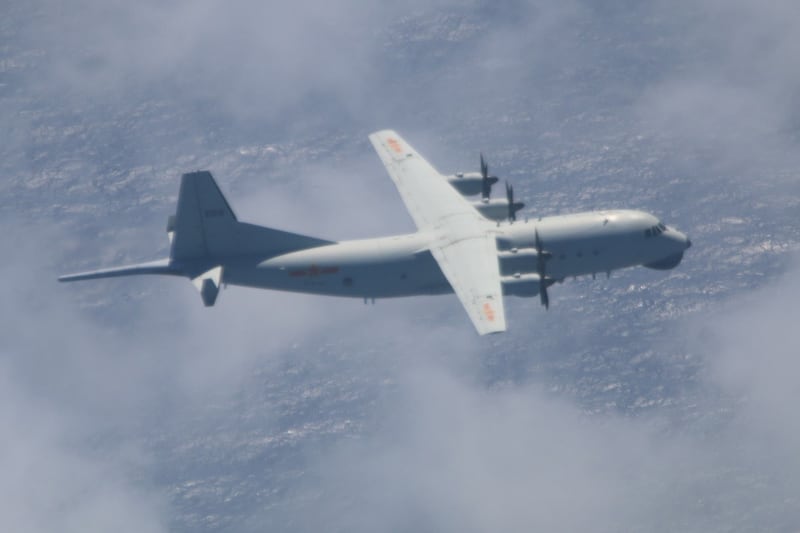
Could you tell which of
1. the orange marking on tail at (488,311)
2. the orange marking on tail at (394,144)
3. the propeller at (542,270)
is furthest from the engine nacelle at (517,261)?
the orange marking on tail at (394,144)

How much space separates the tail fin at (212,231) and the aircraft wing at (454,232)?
35.6 ft

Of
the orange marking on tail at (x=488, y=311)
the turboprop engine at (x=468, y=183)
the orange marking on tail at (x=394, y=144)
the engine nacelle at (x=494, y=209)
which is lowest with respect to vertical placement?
Result: the orange marking on tail at (x=488, y=311)

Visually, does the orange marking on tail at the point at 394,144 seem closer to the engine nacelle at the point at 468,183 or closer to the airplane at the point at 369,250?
the engine nacelle at the point at 468,183

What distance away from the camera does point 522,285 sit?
10462 cm

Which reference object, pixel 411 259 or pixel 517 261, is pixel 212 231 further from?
pixel 517 261

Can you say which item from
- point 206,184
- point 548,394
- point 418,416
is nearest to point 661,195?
point 548,394

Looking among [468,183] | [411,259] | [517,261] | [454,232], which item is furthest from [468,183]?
[517,261]

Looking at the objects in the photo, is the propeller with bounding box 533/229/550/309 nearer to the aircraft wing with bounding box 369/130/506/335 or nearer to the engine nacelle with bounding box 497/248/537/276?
the engine nacelle with bounding box 497/248/537/276

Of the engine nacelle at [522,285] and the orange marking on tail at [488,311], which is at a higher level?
the engine nacelle at [522,285]

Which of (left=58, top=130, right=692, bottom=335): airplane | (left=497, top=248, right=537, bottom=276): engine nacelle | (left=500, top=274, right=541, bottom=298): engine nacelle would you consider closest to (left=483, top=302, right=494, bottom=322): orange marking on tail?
(left=500, top=274, right=541, bottom=298): engine nacelle

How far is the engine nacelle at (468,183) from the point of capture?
404 feet

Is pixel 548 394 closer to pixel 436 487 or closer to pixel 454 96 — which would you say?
pixel 436 487

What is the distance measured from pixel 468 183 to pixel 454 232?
10.7 meters

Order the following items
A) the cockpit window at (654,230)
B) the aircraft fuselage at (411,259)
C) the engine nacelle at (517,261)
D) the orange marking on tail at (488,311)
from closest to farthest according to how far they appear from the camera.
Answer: the orange marking on tail at (488,311), the engine nacelle at (517,261), the aircraft fuselage at (411,259), the cockpit window at (654,230)
